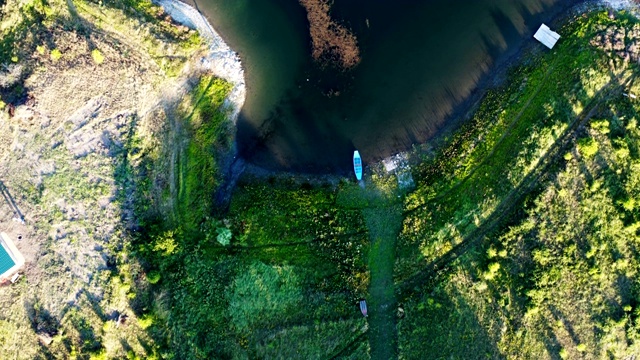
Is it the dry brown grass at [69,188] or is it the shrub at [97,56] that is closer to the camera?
the dry brown grass at [69,188]

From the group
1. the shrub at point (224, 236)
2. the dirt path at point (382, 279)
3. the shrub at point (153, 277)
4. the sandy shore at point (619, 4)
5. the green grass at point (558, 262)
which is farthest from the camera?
the sandy shore at point (619, 4)

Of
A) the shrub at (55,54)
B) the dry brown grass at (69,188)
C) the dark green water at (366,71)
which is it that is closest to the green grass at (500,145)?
the dark green water at (366,71)

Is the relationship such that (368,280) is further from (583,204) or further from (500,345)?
(583,204)

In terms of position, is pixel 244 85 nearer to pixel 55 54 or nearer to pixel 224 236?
pixel 224 236

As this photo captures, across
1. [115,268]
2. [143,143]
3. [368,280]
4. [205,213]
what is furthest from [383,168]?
[115,268]

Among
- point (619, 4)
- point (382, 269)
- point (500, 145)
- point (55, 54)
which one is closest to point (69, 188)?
point (55, 54)

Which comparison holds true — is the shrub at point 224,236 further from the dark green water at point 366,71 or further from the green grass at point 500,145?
the green grass at point 500,145

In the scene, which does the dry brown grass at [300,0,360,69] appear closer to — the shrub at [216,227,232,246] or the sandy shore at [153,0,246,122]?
the sandy shore at [153,0,246,122]
